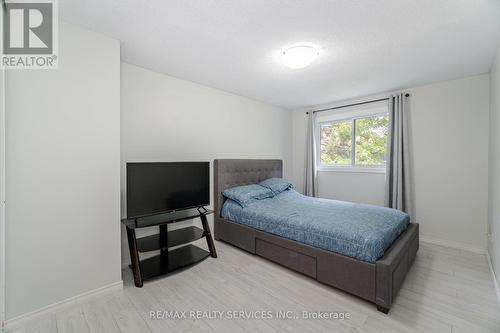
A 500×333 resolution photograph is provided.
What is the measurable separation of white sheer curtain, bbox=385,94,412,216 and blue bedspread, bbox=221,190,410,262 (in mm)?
843

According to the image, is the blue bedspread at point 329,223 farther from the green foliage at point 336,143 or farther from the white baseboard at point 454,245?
the green foliage at point 336,143

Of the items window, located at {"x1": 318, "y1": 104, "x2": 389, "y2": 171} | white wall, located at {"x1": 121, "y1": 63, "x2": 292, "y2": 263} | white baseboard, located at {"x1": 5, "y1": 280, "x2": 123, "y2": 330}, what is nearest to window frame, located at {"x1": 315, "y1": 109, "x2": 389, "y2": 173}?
window, located at {"x1": 318, "y1": 104, "x2": 389, "y2": 171}

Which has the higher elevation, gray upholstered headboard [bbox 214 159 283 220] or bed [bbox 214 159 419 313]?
gray upholstered headboard [bbox 214 159 283 220]

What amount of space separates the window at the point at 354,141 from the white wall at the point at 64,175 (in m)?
3.89

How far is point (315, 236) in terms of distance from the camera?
220cm

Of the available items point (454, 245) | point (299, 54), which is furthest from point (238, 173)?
point (454, 245)

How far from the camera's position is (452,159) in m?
3.09

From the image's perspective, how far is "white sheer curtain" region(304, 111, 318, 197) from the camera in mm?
4520

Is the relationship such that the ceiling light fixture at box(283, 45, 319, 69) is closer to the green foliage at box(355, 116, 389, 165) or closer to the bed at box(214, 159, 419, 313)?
the bed at box(214, 159, 419, 313)

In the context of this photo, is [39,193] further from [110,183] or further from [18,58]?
[18,58]

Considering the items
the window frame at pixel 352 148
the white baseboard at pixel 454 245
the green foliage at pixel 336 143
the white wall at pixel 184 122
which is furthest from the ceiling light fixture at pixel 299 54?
the white baseboard at pixel 454 245

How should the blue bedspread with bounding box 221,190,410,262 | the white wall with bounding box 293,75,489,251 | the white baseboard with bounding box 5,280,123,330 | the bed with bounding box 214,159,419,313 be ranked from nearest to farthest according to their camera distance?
the white baseboard with bounding box 5,280,123,330 → the bed with bounding box 214,159,419,313 → the blue bedspread with bounding box 221,190,410,262 → the white wall with bounding box 293,75,489,251

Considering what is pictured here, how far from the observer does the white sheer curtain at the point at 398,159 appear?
10.9 feet

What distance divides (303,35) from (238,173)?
2253mm
